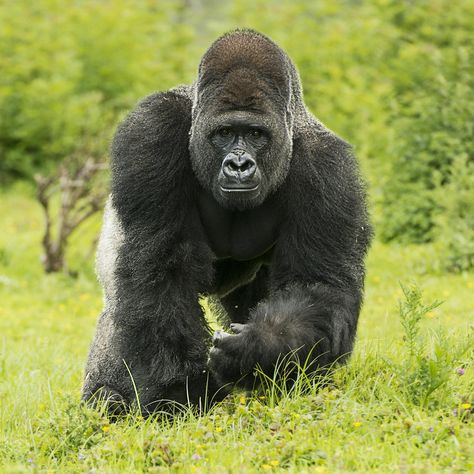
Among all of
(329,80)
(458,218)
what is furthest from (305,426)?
(329,80)

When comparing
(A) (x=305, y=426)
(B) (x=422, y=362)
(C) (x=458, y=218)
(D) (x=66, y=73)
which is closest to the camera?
(A) (x=305, y=426)

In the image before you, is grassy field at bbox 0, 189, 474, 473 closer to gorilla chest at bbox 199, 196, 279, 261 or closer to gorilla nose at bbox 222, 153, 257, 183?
gorilla chest at bbox 199, 196, 279, 261

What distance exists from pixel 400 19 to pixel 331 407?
9.23m

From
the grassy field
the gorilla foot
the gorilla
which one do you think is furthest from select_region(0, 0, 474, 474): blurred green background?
the gorilla

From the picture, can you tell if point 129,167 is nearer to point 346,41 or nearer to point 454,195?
point 454,195

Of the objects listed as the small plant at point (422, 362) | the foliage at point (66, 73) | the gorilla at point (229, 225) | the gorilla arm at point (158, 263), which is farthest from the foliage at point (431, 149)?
the foliage at point (66, 73)

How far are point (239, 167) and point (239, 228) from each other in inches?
21.4

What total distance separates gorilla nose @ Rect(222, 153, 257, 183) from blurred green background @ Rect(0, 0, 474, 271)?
4.25 m

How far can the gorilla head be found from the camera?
4168 mm

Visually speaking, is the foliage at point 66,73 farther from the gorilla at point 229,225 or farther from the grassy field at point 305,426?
the grassy field at point 305,426

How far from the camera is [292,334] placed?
13.4 feet

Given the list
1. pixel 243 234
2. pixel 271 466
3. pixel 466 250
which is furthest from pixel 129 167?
pixel 466 250

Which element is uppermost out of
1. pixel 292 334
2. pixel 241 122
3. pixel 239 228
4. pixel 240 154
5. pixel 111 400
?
pixel 241 122

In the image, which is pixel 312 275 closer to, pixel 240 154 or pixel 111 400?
pixel 240 154
